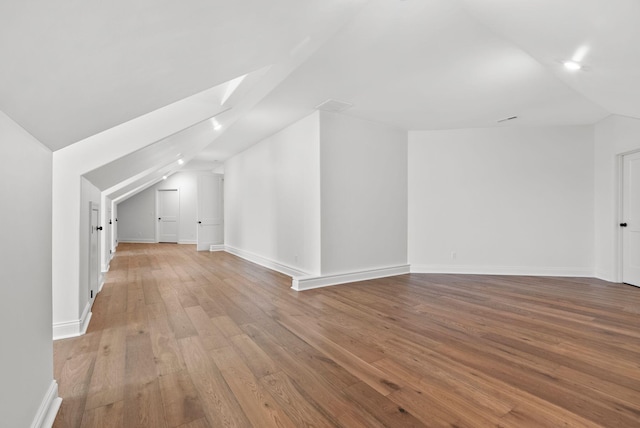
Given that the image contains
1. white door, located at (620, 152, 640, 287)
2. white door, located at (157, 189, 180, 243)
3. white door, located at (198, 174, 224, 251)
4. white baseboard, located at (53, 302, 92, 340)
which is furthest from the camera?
white door, located at (157, 189, 180, 243)

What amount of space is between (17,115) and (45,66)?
40 cm

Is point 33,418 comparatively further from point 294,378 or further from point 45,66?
point 45,66

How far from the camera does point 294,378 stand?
1.94 metres

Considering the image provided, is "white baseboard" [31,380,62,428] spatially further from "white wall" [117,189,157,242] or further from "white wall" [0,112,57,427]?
"white wall" [117,189,157,242]

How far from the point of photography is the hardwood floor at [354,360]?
1.60 meters

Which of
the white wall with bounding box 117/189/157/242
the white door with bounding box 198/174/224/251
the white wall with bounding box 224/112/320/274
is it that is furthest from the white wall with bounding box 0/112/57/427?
the white wall with bounding box 117/189/157/242

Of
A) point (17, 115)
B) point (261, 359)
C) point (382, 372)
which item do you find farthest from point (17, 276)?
point (382, 372)

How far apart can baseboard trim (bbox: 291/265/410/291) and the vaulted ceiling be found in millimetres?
2590

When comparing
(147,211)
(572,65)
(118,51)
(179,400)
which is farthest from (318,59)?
(147,211)

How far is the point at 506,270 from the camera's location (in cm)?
536

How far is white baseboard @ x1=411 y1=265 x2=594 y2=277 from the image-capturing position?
16.9 ft

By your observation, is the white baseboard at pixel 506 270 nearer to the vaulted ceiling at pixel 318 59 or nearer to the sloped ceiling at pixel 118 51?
the vaulted ceiling at pixel 318 59

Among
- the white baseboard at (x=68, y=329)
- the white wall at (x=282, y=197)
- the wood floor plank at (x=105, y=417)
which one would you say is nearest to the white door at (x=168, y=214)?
the white wall at (x=282, y=197)

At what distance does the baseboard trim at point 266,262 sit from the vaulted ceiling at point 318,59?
8.70 feet
